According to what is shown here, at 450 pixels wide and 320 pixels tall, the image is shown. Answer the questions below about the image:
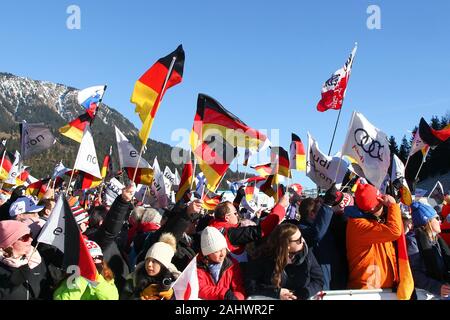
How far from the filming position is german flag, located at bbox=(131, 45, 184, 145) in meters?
6.03

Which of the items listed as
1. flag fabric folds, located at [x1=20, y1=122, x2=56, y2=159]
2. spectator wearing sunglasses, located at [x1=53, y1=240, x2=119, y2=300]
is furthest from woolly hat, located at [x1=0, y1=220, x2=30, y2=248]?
flag fabric folds, located at [x1=20, y1=122, x2=56, y2=159]

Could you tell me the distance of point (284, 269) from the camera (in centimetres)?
420

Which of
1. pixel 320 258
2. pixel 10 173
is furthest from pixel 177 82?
pixel 10 173

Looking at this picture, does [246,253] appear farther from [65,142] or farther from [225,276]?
[65,142]

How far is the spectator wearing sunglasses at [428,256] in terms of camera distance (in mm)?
4492

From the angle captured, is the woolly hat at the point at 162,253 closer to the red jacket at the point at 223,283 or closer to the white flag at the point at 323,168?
the red jacket at the point at 223,283

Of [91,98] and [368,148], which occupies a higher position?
[91,98]

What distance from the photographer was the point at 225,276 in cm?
411

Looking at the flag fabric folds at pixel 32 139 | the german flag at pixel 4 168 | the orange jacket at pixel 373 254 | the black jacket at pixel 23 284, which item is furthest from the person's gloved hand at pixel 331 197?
the german flag at pixel 4 168

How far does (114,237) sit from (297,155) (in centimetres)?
797

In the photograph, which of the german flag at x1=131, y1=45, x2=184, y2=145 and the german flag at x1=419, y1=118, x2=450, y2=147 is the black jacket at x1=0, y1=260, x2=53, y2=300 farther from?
the german flag at x1=419, y1=118, x2=450, y2=147

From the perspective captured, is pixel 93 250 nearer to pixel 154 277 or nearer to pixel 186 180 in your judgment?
pixel 154 277

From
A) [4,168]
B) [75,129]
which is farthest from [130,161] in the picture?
[4,168]

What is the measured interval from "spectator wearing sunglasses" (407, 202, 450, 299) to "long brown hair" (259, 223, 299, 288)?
137 cm
